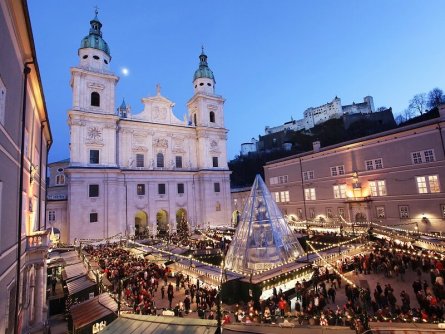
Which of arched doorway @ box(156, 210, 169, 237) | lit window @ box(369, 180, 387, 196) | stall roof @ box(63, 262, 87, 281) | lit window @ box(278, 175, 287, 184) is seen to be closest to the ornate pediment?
arched doorway @ box(156, 210, 169, 237)

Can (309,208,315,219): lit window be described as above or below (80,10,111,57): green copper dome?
below

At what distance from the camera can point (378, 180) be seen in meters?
27.5

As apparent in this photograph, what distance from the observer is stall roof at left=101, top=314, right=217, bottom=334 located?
19.5 feet

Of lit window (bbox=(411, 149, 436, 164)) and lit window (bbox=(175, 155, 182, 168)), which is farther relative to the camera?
lit window (bbox=(175, 155, 182, 168))

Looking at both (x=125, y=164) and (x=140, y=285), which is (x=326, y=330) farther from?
(x=125, y=164)

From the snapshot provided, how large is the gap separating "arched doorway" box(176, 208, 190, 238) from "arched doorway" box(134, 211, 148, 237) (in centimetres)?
456

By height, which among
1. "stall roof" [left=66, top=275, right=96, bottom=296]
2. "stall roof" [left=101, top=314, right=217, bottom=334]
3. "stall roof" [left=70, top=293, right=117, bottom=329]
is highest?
"stall roof" [left=101, top=314, right=217, bottom=334]

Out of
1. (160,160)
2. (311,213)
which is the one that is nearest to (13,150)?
(160,160)

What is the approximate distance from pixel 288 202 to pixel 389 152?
14.7 meters

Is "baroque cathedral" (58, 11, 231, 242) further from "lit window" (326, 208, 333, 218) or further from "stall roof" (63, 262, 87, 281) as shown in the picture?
"lit window" (326, 208, 333, 218)

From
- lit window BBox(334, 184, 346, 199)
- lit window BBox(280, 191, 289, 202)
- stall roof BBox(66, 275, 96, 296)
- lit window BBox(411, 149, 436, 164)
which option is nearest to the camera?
stall roof BBox(66, 275, 96, 296)

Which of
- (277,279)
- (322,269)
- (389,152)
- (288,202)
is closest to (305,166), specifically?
(288,202)

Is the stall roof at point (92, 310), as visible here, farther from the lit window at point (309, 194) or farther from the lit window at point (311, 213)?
the lit window at point (309, 194)

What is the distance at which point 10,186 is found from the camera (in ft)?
28.0
